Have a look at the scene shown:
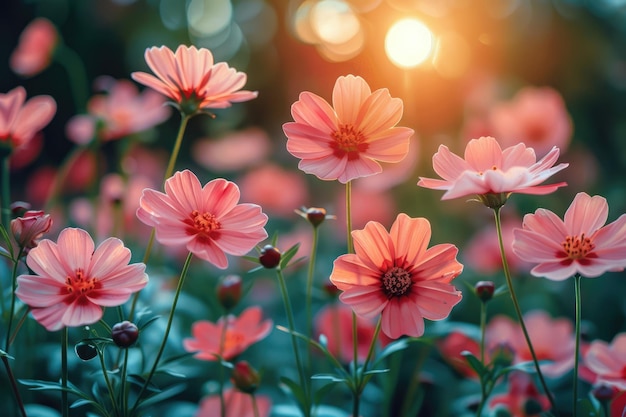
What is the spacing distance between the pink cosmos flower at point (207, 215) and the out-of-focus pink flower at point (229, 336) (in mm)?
231

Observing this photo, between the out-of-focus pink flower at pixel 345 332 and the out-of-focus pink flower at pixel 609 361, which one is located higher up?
the out-of-focus pink flower at pixel 609 361

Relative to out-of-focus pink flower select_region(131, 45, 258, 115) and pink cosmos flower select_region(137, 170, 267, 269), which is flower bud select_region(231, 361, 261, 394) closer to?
pink cosmos flower select_region(137, 170, 267, 269)

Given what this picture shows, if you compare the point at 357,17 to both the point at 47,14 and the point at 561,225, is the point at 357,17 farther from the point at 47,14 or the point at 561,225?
the point at 561,225

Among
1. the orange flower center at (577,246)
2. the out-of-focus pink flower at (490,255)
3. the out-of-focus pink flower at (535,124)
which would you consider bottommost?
the orange flower center at (577,246)

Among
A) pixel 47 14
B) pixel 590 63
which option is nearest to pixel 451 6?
pixel 590 63

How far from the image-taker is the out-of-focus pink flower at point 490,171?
647mm

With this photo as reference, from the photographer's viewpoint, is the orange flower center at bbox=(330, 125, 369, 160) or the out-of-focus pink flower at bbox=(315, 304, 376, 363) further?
the out-of-focus pink flower at bbox=(315, 304, 376, 363)


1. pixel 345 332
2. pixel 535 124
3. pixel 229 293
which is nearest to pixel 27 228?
pixel 229 293

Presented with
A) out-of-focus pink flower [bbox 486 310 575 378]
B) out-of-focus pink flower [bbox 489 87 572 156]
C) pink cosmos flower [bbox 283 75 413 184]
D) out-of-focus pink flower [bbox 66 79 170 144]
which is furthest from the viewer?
out-of-focus pink flower [bbox 489 87 572 156]

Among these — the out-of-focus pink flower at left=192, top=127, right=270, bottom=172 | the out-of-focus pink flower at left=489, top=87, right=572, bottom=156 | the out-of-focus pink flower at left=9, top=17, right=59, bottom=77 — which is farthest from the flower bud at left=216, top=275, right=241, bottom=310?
the out-of-focus pink flower at left=192, top=127, right=270, bottom=172

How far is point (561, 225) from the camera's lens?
0.72 m

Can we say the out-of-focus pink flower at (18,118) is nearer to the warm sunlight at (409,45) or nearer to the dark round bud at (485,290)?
the dark round bud at (485,290)

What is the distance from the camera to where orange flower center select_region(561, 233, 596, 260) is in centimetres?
71

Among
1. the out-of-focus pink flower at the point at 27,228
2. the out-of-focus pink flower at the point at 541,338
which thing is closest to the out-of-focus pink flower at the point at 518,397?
the out-of-focus pink flower at the point at 541,338
